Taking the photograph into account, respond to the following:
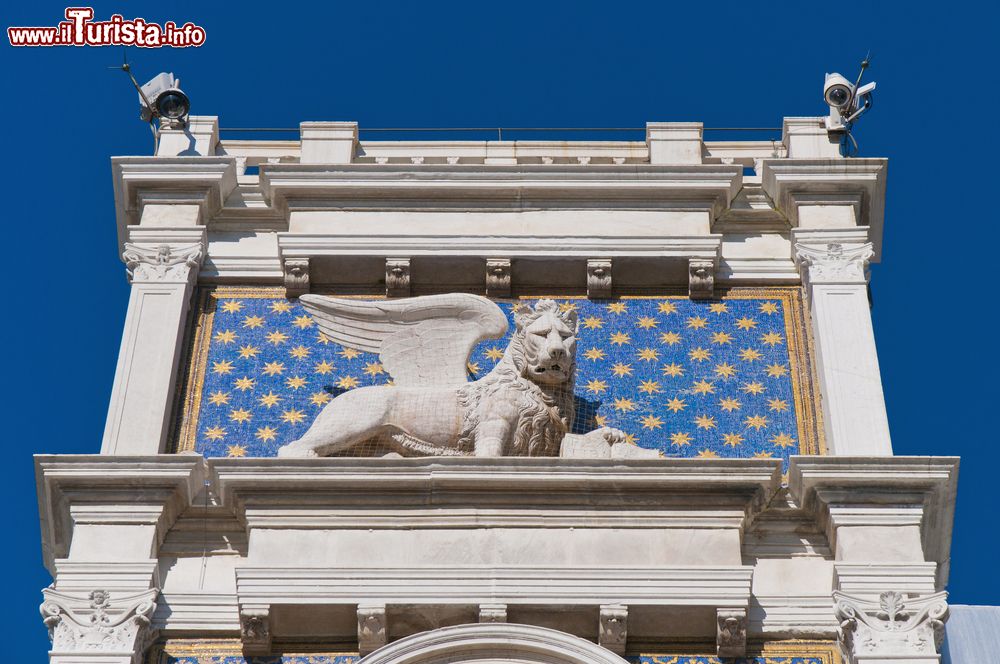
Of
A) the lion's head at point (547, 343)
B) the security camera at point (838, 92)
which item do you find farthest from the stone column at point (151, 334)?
the security camera at point (838, 92)

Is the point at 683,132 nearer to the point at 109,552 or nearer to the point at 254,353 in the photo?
the point at 254,353

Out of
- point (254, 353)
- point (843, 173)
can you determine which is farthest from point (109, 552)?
point (843, 173)

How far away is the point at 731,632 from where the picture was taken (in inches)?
604

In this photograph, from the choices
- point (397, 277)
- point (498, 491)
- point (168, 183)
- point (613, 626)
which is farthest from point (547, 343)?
point (168, 183)

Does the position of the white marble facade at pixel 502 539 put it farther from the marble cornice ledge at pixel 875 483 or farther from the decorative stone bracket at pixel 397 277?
the decorative stone bracket at pixel 397 277

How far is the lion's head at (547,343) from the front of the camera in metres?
16.8

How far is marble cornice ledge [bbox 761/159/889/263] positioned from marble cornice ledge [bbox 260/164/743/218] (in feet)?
1.21

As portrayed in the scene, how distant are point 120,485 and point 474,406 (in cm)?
250

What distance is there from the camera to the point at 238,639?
15570 mm

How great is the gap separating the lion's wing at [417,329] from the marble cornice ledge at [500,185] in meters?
1.39

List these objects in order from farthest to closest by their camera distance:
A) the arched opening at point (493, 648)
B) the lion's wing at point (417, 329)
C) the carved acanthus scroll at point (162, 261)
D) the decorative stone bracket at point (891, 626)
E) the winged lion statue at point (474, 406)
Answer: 1. the carved acanthus scroll at point (162, 261)
2. the lion's wing at point (417, 329)
3. the winged lion statue at point (474, 406)
4. the arched opening at point (493, 648)
5. the decorative stone bracket at point (891, 626)

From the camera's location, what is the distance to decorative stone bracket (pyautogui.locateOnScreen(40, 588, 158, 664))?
15188 millimetres

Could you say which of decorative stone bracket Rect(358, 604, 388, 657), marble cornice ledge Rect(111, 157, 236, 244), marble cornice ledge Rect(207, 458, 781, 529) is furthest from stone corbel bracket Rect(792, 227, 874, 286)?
decorative stone bracket Rect(358, 604, 388, 657)

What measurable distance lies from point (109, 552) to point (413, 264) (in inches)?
150
